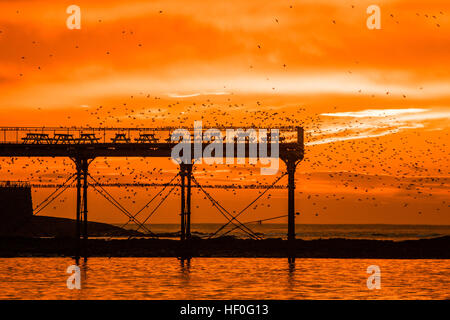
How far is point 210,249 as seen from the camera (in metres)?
68.9

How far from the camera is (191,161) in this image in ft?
201

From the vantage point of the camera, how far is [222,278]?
166 feet

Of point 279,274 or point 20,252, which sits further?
point 20,252

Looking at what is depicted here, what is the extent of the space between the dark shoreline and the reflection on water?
63.2 inches

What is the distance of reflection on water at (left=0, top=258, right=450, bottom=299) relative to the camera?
42156mm

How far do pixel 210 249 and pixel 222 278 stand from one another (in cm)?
1834

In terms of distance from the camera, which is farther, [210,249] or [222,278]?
[210,249]

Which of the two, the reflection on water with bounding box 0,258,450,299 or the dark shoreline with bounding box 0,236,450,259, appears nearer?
the reflection on water with bounding box 0,258,450,299

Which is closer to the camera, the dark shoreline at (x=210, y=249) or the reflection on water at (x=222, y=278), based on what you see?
the reflection on water at (x=222, y=278)

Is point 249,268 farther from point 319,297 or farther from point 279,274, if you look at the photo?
point 319,297

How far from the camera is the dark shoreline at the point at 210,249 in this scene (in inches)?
2665

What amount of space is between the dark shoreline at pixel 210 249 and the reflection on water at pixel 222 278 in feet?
5.26
